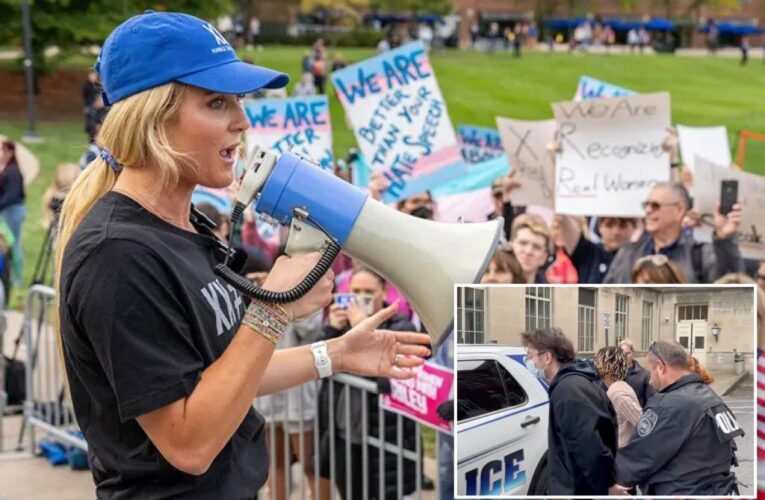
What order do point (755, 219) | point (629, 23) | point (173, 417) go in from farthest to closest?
point (629, 23), point (755, 219), point (173, 417)

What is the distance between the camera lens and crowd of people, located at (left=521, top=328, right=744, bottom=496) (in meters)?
2.57

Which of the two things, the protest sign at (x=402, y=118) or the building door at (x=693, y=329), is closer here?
the building door at (x=693, y=329)

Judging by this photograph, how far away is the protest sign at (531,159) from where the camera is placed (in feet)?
25.6

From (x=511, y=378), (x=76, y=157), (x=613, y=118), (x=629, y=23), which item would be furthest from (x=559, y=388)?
(x=629, y=23)

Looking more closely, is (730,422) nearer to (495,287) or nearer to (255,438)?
(495,287)

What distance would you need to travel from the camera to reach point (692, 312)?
2.59 m

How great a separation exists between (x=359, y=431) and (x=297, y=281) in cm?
294

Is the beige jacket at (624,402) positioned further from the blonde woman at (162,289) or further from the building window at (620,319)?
the blonde woman at (162,289)

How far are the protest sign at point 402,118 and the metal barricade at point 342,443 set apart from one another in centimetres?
→ 340

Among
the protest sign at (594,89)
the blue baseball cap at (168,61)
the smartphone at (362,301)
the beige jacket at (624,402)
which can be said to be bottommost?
the smartphone at (362,301)

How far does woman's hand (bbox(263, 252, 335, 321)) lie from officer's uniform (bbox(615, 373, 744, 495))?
843 millimetres

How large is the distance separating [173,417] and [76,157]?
20643 mm

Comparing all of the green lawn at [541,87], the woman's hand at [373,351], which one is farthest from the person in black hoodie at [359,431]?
the green lawn at [541,87]

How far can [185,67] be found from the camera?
2154mm
